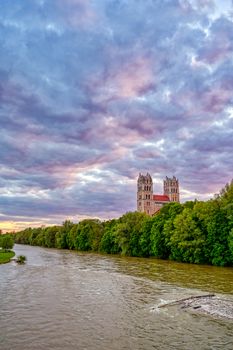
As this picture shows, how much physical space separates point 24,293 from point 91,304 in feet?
25.3

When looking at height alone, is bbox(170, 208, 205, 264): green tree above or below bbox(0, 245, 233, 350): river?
above

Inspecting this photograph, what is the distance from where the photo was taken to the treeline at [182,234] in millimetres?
65812

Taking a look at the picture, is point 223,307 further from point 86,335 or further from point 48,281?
point 48,281

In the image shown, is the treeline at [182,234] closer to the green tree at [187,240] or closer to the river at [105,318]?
the green tree at [187,240]

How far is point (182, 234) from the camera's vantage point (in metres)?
72.4

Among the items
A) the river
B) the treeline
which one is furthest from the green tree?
the river

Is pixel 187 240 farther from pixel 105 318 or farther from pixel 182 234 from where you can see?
pixel 105 318

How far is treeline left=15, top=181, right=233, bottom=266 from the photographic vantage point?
2591 inches

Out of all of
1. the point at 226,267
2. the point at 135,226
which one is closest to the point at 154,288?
the point at 226,267

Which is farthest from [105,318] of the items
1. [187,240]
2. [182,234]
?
[182,234]

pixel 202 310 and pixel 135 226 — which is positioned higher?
pixel 135 226

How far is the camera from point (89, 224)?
462 ft

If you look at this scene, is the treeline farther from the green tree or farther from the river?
the river

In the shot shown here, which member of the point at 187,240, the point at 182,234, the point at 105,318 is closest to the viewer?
the point at 105,318
